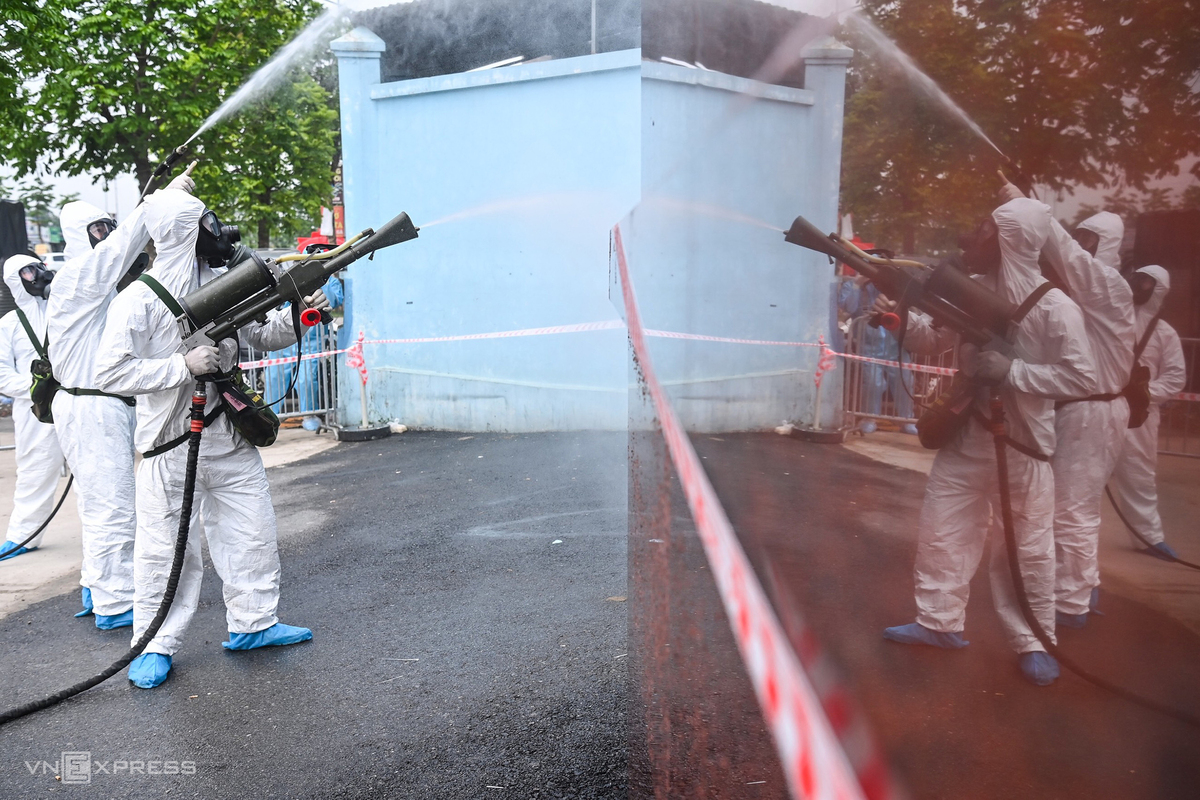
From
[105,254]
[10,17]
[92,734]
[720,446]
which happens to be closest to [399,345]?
[10,17]

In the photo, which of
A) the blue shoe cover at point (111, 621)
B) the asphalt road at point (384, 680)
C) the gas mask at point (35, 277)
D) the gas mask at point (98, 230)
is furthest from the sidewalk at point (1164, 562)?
the gas mask at point (35, 277)

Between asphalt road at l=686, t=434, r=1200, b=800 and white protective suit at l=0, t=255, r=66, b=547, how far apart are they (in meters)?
4.66

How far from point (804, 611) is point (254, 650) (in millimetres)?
2971

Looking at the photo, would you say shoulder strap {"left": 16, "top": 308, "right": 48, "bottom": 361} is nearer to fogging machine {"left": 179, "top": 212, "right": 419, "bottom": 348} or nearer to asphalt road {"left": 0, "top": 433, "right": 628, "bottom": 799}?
asphalt road {"left": 0, "top": 433, "right": 628, "bottom": 799}

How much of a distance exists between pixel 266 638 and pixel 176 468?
28.3 inches

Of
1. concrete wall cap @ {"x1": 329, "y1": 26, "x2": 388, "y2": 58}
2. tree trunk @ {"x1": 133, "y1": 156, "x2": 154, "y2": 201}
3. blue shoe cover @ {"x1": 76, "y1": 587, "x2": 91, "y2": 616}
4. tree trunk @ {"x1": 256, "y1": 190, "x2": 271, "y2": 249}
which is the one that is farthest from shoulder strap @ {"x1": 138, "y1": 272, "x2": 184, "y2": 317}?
tree trunk @ {"x1": 256, "y1": 190, "x2": 271, "y2": 249}

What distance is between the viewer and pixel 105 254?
322 centimetres

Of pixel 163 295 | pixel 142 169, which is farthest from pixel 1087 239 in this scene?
pixel 142 169

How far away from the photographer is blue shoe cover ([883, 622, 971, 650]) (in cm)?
55

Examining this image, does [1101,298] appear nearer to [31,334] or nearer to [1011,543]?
[1011,543]

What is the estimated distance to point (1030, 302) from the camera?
50 centimetres

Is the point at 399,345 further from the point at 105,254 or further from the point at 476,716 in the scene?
the point at 476,716

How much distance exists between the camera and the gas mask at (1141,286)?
41 centimetres

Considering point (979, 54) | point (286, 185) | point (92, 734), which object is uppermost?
point (286, 185)
